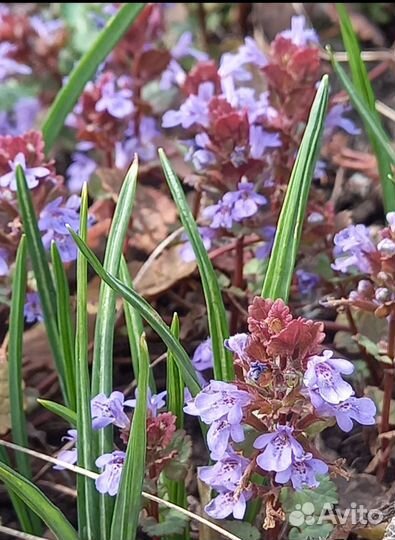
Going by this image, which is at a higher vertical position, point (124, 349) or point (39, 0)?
point (39, 0)

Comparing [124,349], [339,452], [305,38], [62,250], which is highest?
[305,38]

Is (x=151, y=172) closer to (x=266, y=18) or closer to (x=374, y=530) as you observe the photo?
(x=266, y=18)

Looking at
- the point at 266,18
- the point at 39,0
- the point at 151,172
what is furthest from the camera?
the point at 39,0

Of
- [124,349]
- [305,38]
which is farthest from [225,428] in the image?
[305,38]

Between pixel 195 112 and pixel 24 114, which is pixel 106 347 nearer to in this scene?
pixel 195 112

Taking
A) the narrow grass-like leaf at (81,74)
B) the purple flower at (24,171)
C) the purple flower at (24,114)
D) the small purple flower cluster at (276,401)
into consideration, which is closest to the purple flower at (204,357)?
the small purple flower cluster at (276,401)

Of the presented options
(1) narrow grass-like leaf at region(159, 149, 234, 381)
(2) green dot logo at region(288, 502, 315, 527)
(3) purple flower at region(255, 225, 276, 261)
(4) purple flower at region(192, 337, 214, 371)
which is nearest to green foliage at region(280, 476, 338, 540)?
(2) green dot logo at region(288, 502, 315, 527)

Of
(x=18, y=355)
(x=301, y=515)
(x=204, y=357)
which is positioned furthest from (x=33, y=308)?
(x=301, y=515)

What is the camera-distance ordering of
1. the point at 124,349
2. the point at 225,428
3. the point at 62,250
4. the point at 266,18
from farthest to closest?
1. the point at 266,18
2. the point at 124,349
3. the point at 62,250
4. the point at 225,428
